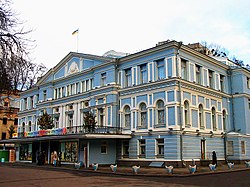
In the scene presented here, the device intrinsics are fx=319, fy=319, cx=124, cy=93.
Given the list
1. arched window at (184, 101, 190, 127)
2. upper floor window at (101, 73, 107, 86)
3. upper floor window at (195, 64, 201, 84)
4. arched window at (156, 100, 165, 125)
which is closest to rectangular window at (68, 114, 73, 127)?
upper floor window at (101, 73, 107, 86)

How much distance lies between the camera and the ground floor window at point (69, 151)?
109ft

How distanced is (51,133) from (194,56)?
16.7m

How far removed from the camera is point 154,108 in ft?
96.1

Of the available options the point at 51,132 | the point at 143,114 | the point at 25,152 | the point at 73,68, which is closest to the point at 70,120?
the point at 51,132

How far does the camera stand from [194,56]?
31.3 m

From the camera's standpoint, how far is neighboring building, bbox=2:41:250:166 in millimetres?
28375

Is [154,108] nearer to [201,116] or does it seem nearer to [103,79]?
[201,116]

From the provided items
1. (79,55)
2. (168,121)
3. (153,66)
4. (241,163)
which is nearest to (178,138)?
(168,121)

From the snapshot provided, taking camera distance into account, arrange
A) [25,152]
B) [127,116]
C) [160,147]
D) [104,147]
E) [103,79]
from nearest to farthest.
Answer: [160,147]
[104,147]
[127,116]
[103,79]
[25,152]

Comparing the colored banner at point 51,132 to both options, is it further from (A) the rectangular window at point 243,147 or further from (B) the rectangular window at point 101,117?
(A) the rectangular window at point 243,147

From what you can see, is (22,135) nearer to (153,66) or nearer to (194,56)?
(153,66)

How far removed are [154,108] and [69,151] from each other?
10.9 meters

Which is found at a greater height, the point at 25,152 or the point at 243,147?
the point at 243,147

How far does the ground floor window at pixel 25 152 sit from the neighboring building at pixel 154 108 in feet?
10.5
